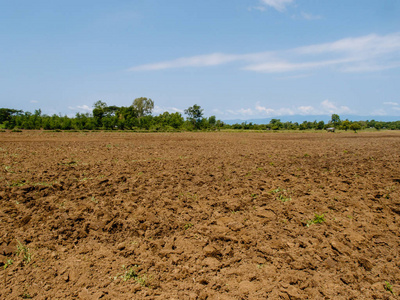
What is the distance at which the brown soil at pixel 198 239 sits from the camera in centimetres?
455

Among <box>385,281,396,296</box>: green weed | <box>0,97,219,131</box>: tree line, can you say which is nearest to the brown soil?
<box>385,281,396,296</box>: green weed

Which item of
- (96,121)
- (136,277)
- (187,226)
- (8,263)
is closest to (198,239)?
(187,226)

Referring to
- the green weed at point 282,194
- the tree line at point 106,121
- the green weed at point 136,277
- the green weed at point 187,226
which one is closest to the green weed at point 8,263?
Result: the green weed at point 136,277

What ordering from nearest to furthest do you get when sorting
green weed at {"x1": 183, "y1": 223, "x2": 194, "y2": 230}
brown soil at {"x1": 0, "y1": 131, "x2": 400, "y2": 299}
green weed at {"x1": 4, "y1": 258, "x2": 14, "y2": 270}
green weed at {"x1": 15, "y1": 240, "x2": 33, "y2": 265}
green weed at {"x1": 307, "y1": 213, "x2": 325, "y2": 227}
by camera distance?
brown soil at {"x1": 0, "y1": 131, "x2": 400, "y2": 299} → green weed at {"x1": 4, "y1": 258, "x2": 14, "y2": 270} → green weed at {"x1": 15, "y1": 240, "x2": 33, "y2": 265} → green weed at {"x1": 183, "y1": 223, "x2": 194, "y2": 230} → green weed at {"x1": 307, "y1": 213, "x2": 325, "y2": 227}

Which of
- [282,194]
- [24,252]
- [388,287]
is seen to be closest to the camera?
[388,287]

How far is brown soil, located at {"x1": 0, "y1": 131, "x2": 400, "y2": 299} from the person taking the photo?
4.55 m

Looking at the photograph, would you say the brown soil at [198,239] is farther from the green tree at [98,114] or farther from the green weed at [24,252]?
the green tree at [98,114]

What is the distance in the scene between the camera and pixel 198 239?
6031 millimetres

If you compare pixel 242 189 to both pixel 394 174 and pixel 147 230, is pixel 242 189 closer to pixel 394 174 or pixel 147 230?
pixel 147 230

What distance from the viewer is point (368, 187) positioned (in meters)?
9.82

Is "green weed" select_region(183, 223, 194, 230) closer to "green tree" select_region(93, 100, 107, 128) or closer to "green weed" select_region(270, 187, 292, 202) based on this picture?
"green weed" select_region(270, 187, 292, 202)

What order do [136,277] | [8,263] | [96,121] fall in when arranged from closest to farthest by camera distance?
[136,277] → [8,263] → [96,121]

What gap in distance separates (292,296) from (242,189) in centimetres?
528

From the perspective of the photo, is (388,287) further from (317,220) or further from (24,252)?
(24,252)
